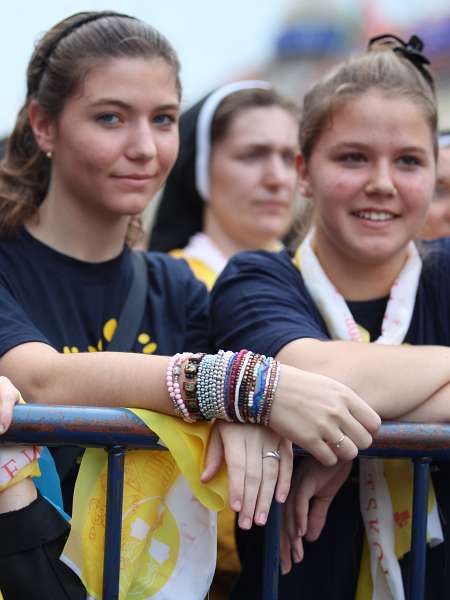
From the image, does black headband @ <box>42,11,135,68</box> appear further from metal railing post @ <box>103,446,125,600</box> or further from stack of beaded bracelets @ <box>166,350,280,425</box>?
metal railing post @ <box>103,446,125,600</box>

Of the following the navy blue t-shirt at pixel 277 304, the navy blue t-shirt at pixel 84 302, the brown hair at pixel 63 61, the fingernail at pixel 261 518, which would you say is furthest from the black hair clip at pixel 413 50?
the fingernail at pixel 261 518

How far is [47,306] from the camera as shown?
9.94 feet

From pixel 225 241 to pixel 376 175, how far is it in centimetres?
184

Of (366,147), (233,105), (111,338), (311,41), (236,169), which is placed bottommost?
(311,41)

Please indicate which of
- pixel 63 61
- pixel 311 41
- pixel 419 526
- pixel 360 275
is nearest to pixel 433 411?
pixel 419 526

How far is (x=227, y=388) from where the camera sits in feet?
7.24

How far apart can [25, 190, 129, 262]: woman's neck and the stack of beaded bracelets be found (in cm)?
100

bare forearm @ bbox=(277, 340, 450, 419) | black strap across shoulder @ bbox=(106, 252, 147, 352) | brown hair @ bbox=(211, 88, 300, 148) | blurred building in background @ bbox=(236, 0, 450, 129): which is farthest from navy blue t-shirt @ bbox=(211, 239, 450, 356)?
blurred building in background @ bbox=(236, 0, 450, 129)

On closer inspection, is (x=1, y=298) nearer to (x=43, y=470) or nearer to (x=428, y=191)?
(x=43, y=470)

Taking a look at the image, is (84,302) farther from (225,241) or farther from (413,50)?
(225,241)

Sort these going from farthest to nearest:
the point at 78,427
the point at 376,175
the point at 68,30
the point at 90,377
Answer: the point at 68,30, the point at 376,175, the point at 90,377, the point at 78,427

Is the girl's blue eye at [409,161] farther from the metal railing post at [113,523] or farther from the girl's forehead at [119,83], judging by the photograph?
the metal railing post at [113,523]

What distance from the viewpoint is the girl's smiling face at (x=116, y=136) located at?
3.05 m

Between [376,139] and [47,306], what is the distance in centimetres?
105
